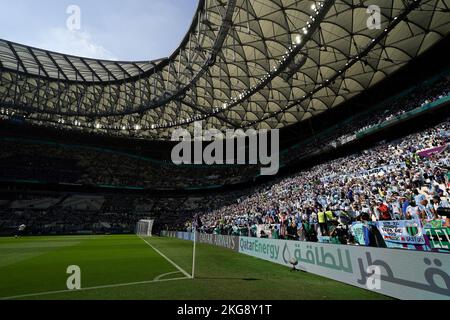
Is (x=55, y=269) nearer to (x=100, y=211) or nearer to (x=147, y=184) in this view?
(x=100, y=211)

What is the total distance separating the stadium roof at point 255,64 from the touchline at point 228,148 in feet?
13.0

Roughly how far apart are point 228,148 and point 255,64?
32.6 metres

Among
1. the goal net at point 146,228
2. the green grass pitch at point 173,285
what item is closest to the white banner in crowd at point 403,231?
the green grass pitch at point 173,285

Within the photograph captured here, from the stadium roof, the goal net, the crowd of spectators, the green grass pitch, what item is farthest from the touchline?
the green grass pitch

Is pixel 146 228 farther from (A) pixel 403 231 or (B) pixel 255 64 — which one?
(A) pixel 403 231

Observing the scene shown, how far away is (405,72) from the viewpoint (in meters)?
30.0

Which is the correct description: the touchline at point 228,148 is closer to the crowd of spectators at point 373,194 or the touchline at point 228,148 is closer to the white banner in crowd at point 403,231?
the crowd of spectators at point 373,194

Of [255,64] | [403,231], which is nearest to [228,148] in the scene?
[255,64]

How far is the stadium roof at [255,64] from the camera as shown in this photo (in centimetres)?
2228

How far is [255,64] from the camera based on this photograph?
30.1 meters

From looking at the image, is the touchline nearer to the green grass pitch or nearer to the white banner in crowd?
the white banner in crowd

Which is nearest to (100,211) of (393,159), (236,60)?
(236,60)
